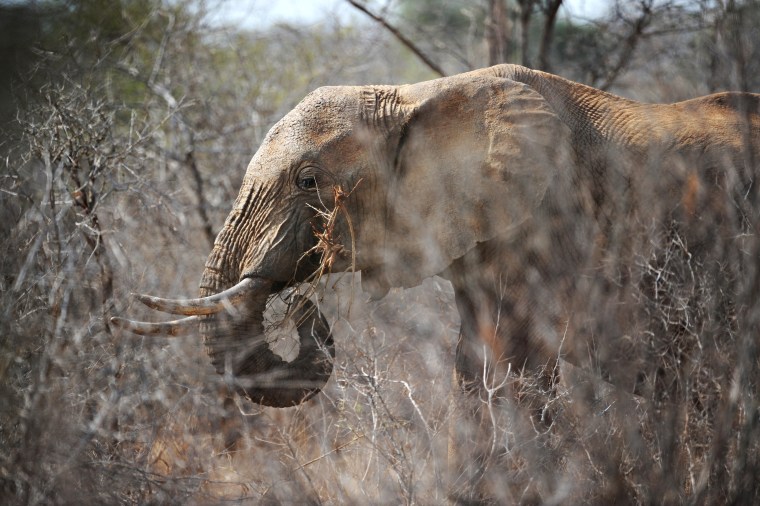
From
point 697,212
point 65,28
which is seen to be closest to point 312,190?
point 697,212

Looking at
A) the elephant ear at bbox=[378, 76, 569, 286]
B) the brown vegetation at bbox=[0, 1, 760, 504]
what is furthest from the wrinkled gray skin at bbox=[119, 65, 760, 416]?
the brown vegetation at bbox=[0, 1, 760, 504]

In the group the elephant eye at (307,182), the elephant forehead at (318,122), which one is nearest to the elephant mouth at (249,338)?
the elephant eye at (307,182)

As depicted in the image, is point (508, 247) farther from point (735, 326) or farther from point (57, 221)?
point (57, 221)

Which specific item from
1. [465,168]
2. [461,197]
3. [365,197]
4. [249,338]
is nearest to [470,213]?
[461,197]

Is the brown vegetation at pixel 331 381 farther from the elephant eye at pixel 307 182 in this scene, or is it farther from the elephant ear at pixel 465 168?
the elephant ear at pixel 465 168

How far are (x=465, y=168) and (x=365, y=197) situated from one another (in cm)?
48

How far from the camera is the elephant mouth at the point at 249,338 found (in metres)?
4.43

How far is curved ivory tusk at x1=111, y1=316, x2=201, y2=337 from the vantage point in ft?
14.3

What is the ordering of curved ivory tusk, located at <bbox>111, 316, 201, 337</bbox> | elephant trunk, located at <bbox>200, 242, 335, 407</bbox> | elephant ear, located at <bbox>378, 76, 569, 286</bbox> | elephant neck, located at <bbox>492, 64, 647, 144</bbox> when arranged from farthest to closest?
elephant neck, located at <bbox>492, 64, 647, 144</bbox>
elephant ear, located at <bbox>378, 76, 569, 286</bbox>
elephant trunk, located at <bbox>200, 242, 335, 407</bbox>
curved ivory tusk, located at <bbox>111, 316, 201, 337</bbox>

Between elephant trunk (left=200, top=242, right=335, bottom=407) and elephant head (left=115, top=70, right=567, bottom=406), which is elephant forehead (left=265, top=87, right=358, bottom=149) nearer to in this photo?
elephant head (left=115, top=70, right=567, bottom=406)

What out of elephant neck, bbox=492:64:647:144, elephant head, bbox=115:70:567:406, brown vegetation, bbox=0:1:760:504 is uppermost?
elephant neck, bbox=492:64:647:144

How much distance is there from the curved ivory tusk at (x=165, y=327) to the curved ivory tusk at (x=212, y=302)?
0.08m

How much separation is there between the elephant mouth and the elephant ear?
0.57 metres

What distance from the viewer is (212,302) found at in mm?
4453
